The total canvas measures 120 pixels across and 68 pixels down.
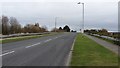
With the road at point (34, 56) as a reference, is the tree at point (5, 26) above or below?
above

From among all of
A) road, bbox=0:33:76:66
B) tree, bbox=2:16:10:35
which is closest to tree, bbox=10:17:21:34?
tree, bbox=2:16:10:35

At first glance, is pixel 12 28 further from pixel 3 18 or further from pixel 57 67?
pixel 57 67

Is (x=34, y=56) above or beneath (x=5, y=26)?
beneath

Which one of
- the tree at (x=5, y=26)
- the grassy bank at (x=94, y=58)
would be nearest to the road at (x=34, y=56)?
the grassy bank at (x=94, y=58)

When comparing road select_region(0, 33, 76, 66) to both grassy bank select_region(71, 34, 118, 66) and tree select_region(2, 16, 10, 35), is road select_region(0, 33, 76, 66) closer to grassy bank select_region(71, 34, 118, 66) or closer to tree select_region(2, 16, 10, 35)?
grassy bank select_region(71, 34, 118, 66)

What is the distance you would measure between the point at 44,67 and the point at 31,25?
329ft

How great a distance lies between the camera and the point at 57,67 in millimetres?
12500

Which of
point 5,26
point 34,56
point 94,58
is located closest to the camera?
point 94,58

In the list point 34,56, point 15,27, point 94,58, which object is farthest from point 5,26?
point 94,58

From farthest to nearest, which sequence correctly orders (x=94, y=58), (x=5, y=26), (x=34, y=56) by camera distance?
(x=5, y=26)
(x=34, y=56)
(x=94, y=58)

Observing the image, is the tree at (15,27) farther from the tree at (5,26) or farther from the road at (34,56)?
the road at (34,56)

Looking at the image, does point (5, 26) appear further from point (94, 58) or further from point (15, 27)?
point (94, 58)

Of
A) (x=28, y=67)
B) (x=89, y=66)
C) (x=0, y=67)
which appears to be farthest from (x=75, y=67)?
(x=0, y=67)

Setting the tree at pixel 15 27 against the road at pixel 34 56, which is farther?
the tree at pixel 15 27
